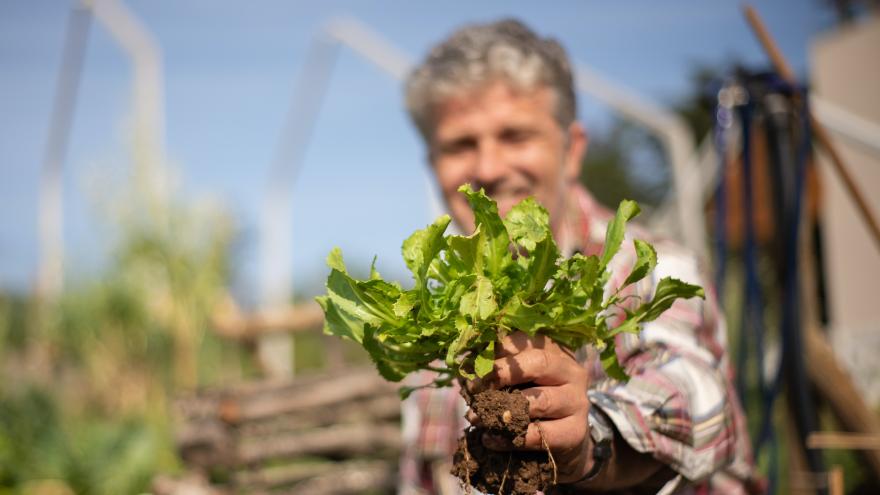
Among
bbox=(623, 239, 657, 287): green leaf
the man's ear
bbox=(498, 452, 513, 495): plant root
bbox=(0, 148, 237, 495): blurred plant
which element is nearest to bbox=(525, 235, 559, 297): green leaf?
bbox=(623, 239, 657, 287): green leaf

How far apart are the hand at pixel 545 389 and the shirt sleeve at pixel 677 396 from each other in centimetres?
14

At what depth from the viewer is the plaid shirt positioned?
4.15 ft

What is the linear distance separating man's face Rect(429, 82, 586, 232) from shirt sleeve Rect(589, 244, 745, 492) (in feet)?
1.09

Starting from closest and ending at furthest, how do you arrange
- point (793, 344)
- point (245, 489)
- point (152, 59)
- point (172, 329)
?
point (793, 344) < point (245, 489) < point (172, 329) < point (152, 59)

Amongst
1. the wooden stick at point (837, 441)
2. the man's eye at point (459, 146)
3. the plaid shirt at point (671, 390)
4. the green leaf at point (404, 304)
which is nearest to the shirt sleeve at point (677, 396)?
the plaid shirt at point (671, 390)

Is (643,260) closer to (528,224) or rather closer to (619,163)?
(528,224)

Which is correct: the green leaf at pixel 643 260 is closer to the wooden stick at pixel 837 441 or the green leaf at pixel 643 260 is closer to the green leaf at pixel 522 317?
the green leaf at pixel 522 317

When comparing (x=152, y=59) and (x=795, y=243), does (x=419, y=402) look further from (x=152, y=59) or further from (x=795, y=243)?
(x=152, y=59)

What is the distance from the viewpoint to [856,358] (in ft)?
23.7

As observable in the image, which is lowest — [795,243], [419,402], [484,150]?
[419,402]

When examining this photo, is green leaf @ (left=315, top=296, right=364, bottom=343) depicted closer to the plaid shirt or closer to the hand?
the hand

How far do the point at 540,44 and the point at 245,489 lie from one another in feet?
11.3

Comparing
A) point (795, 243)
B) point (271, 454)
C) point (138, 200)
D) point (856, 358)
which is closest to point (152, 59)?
point (138, 200)

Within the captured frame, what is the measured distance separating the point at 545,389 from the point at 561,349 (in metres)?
0.08
